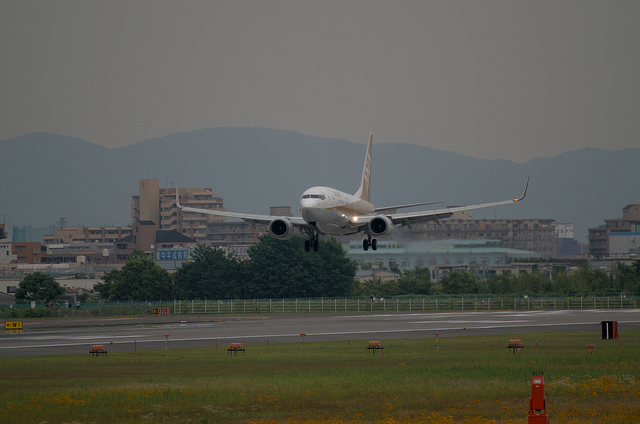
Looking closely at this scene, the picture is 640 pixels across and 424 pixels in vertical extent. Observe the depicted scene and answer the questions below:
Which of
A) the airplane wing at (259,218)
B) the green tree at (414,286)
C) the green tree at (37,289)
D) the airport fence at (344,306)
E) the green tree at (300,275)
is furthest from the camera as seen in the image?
the green tree at (414,286)

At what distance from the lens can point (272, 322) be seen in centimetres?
9362

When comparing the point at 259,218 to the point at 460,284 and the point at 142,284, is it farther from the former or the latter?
the point at 460,284

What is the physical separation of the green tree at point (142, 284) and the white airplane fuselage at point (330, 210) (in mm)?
81086

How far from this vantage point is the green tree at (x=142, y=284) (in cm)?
14575

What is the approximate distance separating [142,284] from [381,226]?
8564cm

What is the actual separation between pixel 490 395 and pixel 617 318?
179 feet

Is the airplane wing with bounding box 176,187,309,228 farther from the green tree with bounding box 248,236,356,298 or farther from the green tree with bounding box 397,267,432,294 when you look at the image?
the green tree with bounding box 397,267,432,294

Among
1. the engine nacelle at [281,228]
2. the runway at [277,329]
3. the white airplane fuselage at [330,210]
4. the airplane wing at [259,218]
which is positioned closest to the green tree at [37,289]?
the runway at [277,329]

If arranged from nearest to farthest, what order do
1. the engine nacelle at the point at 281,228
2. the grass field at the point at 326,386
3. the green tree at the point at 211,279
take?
the grass field at the point at 326,386
the engine nacelle at the point at 281,228
the green tree at the point at 211,279

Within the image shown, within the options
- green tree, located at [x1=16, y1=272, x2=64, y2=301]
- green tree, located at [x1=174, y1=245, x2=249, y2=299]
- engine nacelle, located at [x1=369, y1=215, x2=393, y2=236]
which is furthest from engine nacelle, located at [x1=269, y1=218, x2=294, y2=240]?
green tree, located at [x1=16, y1=272, x2=64, y2=301]

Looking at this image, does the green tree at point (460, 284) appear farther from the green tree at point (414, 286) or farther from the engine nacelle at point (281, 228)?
the engine nacelle at point (281, 228)

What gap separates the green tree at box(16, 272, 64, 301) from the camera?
14075 cm

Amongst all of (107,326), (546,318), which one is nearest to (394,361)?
(546,318)

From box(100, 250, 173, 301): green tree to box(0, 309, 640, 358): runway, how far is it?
140 feet
